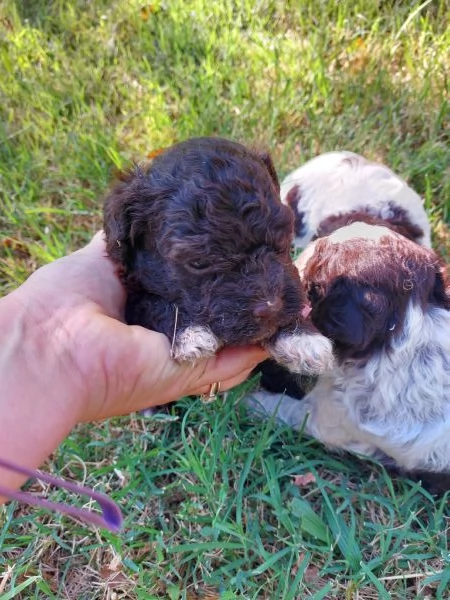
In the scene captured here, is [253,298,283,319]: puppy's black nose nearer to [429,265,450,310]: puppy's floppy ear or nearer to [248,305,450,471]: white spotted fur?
[248,305,450,471]: white spotted fur

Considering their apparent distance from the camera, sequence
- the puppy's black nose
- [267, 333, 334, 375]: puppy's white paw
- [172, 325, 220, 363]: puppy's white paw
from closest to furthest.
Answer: the puppy's black nose, [172, 325, 220, 363]: puppy's white paw, [267, 333, 334, 375]: puppy's white paw

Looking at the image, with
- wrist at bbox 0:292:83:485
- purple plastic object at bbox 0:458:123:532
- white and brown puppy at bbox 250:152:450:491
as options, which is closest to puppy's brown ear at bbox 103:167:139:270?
wrist at bbox 0:292:83:485

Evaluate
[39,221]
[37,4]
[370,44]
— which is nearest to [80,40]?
[37,4]

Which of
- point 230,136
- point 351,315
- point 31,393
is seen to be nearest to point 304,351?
point 351,315

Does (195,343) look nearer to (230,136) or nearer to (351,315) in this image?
(351,315)

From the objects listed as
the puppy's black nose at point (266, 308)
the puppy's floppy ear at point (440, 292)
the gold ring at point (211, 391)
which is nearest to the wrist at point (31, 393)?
the gold ring at point (211, 391)

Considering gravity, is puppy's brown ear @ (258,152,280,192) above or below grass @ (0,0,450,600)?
above
